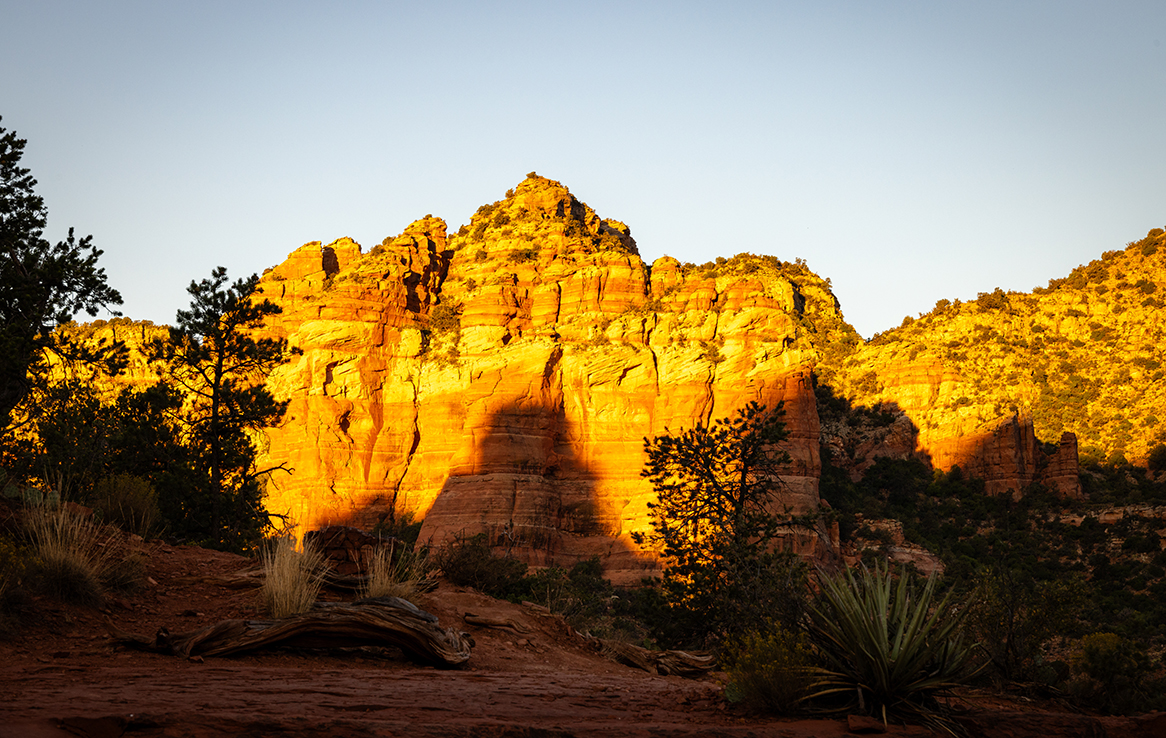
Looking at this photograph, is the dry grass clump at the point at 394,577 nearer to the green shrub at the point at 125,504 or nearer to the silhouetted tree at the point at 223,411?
the green shrub at the point at 125,504

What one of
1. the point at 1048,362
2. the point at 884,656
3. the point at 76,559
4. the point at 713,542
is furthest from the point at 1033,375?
the point at 76,559

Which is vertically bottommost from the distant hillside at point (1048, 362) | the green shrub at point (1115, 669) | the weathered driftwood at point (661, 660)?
the green shrub at point (1115, 669)

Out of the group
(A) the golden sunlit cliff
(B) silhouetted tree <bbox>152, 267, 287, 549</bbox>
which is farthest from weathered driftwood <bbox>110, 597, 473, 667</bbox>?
(A) the golden sunlit cliff

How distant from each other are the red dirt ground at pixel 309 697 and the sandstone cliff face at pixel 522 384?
39269 millimetres

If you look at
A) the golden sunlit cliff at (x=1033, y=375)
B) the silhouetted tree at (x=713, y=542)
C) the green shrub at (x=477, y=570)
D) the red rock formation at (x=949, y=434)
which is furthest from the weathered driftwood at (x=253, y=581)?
the golden sunlit cliff at (x=1033, y=375)

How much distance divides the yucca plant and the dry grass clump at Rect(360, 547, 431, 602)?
19.1 ft

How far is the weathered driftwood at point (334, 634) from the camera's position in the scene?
8250mm

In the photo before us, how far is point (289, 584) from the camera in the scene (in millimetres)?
9445

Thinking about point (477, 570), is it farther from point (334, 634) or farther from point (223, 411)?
point (223, 411)

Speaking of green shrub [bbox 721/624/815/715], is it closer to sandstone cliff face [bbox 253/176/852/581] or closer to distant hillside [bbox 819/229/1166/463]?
sandstone cliff face [bbox 253/176/852/581]

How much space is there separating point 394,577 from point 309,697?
540 cm

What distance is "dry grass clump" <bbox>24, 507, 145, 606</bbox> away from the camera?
29.7ft

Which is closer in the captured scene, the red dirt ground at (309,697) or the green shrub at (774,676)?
the red dirt ground at (309,697)

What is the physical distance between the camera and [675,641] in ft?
57.4
